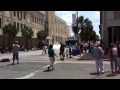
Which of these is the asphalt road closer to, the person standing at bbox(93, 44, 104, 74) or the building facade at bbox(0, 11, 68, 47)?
the person standing at bbox(93, 44, 104, 74)

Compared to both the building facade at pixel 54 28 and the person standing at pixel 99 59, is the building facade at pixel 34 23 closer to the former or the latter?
the building facade at pixel 54 28

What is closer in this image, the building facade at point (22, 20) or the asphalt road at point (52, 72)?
the asphalt road at point (52, 72)

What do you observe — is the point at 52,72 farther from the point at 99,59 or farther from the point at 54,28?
the point at 54,28

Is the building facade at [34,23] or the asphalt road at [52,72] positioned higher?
the building facade at [34,23]

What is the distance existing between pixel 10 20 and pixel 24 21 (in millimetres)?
9342

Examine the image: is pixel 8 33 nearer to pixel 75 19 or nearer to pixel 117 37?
pixel 75 19

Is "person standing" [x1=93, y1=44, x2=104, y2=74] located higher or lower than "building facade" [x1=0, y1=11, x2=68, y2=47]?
lower

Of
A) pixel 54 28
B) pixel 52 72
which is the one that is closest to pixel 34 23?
pixel 54 28

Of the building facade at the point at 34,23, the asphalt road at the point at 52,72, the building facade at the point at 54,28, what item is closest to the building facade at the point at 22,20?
the building facade at the point at 34,23

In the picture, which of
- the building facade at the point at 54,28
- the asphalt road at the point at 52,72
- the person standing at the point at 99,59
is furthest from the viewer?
the building facade at the point at 54,28

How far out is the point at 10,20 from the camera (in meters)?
61.5

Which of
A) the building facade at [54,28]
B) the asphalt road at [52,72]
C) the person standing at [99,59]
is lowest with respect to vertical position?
the asphalt road at [52,72]

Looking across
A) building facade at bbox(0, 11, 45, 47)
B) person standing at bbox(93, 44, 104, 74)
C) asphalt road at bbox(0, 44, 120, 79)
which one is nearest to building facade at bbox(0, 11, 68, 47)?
building facade at bbox(0, 11, 45, 47)
